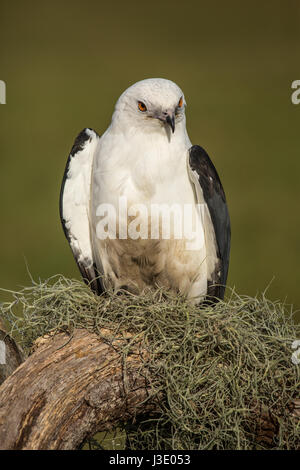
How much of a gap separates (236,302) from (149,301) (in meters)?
0.49

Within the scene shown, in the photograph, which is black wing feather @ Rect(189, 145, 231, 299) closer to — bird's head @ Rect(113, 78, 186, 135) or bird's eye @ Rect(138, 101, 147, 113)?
bird's head @ Rect(113, 78, 186, 135)

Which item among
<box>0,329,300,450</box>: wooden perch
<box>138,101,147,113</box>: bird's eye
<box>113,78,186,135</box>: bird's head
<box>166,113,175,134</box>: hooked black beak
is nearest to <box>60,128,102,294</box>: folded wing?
<box>113,78,186,135</box>: bird's head

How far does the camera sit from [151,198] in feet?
12.4

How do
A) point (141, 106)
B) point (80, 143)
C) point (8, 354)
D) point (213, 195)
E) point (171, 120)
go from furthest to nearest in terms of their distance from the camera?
point (80, 143), point (213, 195), point (141, 106), point (171, 120), point (8, 354)

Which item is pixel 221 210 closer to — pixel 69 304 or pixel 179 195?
pixel 179 195

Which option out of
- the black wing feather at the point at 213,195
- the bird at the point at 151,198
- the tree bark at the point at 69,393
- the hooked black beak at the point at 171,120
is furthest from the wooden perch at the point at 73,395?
the hooked black beak at the point at 171,120

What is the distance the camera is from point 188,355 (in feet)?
10.3

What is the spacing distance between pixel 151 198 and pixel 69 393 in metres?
1.35

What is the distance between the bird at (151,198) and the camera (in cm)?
376

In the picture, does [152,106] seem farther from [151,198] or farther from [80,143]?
[80,143]

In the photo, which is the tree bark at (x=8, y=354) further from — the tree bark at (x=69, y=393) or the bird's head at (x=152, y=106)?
the bird's head at (x=152, y=106)

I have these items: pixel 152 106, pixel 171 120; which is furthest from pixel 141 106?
pixel 171 120

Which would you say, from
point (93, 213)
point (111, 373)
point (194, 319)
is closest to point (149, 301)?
point (194, 319)

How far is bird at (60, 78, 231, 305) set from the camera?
376 centimetres
